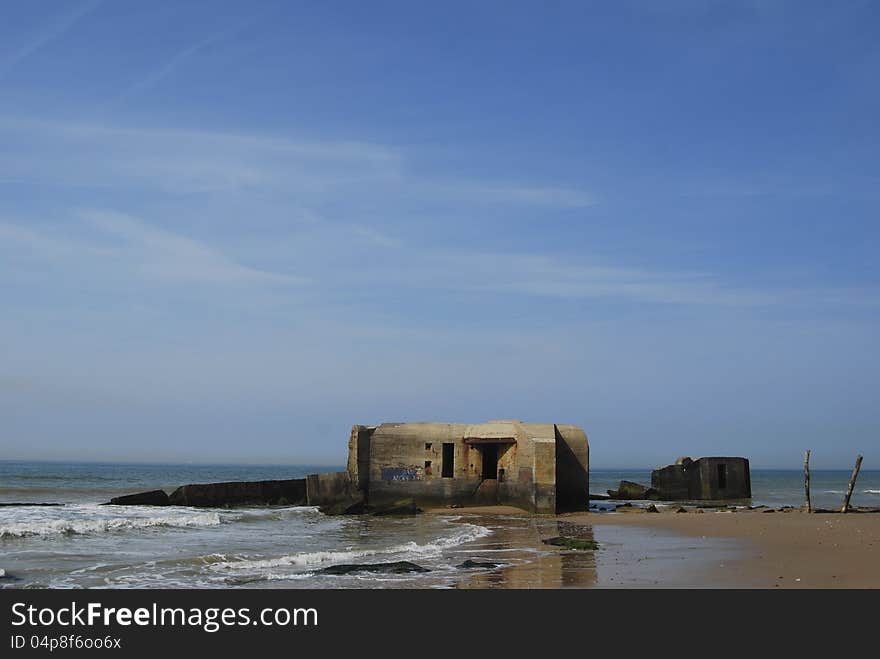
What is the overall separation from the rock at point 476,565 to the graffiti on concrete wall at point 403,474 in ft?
45.6

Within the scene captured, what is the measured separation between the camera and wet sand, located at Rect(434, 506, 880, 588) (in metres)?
12.7

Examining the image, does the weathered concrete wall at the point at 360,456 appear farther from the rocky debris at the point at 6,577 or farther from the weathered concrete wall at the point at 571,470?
the rocky debris at the point at 6,577

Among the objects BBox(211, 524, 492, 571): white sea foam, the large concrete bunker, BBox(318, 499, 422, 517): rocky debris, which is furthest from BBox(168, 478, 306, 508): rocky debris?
BBox(211, 524, 492, 571): white sea foam

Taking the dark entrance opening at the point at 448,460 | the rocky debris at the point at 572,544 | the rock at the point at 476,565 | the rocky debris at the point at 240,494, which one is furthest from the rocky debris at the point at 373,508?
the rock at the point at 476,565

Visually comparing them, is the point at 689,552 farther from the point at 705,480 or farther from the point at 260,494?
the point at 705,480

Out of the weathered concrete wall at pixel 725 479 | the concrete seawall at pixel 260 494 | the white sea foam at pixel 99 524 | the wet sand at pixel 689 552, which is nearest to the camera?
the wet sand at pixel 689 552

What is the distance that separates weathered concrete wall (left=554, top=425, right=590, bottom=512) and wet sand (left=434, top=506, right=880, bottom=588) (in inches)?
75.5

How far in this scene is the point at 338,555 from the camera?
17.0 m

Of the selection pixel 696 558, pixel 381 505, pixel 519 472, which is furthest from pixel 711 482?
pixel 696 558

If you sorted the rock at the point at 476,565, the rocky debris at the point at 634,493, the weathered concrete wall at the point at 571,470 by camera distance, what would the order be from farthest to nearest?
the rocky debris at the point at 634,493 → the weathered concrete wall at the point at 571,470 → the rock at the point at 476,565

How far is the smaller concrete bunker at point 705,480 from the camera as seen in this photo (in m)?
40.4
